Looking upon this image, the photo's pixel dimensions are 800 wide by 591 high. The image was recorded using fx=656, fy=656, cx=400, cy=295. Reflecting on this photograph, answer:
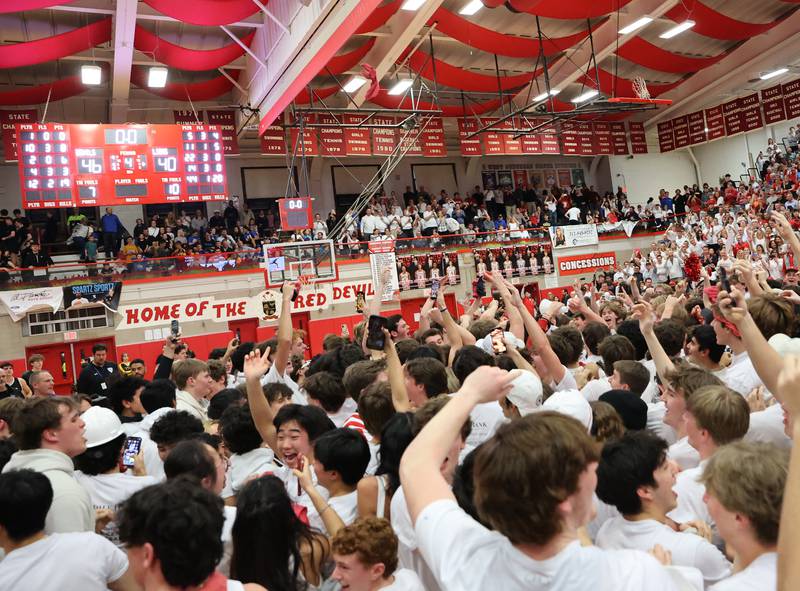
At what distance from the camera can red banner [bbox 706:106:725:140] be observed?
24.5m

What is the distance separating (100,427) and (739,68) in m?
25.4

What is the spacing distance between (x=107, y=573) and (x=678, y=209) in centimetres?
2562

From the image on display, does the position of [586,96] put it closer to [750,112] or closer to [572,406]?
[750,112]

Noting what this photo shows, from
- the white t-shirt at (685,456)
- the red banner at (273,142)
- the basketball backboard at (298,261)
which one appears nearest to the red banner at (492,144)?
the red banner at (273,142)

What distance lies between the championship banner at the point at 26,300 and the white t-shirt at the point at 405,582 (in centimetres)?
1531

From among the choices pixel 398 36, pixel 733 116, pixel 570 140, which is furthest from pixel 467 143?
pixel 733 116

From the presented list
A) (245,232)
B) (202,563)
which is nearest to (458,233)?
(245,232)

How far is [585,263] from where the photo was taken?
22.4 metres

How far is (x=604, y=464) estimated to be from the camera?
2.35 m

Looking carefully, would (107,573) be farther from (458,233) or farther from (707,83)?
(707,83)

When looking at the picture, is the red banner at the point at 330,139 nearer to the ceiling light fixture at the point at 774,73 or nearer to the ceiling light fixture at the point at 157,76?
the ceiling light fixture at the point at 157,76

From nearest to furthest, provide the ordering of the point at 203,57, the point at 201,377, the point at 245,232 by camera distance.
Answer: the point at 201,377 < the point at 203,57 < the point at 245,232

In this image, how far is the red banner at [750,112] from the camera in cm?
2339

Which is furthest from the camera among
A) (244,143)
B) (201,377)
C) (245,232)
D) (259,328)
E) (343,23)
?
(244,143)
